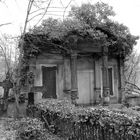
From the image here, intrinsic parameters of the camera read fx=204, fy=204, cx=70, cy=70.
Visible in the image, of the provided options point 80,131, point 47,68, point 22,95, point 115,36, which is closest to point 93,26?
point 115,36

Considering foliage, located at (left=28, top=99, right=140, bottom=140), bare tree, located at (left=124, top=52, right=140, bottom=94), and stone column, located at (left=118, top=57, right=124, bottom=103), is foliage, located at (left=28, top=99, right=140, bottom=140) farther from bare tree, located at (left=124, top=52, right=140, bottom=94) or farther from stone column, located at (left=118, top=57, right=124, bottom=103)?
bare tree, located at (left=124, top=52, right=140, bottom=94)

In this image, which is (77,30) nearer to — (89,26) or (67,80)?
(89,26)

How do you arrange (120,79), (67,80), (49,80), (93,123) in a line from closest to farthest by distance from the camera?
1. (93,123)
2. (67,80)
3. (49,80)
4. (120,79)

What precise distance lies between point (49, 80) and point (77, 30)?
339cm

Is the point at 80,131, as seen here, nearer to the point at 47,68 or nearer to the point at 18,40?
the point at 18,40

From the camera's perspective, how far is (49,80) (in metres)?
11.7

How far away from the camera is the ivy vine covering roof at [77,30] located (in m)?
9.86

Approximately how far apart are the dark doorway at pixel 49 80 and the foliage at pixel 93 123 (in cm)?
457

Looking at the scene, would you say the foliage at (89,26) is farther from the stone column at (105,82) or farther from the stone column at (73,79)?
the stone column at (73,79)

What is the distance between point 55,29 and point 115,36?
11.8 ft

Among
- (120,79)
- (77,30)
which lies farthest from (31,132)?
(120,79)

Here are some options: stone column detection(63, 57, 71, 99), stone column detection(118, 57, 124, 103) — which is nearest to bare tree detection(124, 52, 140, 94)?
stone column detection(118, 57, 124, 103)

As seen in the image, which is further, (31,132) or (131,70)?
(131,70)

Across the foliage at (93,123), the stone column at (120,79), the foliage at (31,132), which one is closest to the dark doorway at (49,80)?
the stone column at (120,79)
